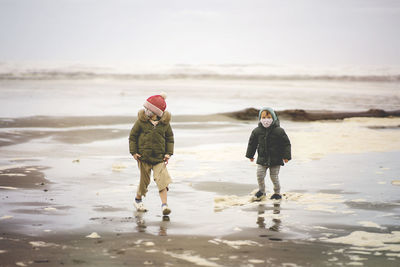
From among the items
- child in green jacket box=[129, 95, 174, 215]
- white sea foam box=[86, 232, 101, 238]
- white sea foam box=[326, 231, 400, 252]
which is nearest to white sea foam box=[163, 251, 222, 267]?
white sea foam box=[86, 232, 101, 238]

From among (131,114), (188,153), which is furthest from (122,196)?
(131,114)

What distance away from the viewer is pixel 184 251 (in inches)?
220

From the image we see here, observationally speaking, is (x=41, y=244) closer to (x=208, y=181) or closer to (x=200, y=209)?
(x=200, y=209)

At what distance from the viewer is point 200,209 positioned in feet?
25.4

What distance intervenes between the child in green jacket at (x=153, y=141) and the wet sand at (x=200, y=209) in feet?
1.46

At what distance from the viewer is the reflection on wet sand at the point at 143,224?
645cm

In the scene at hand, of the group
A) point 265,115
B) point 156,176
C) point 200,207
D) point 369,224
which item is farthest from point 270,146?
point 369,224

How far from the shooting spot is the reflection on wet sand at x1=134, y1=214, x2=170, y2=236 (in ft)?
21.2

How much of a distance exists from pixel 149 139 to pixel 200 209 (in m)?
1.19

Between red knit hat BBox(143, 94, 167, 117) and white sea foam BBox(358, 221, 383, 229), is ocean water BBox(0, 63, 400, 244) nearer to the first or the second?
white sea foam BBox(358, 221, 383, 229)

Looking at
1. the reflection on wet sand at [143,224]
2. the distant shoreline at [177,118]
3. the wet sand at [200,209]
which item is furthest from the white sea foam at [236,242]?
the distant shoreline at [177,118]

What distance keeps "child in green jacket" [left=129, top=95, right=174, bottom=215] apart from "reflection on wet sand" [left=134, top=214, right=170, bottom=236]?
0.30 metres

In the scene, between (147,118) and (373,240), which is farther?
(147,118)

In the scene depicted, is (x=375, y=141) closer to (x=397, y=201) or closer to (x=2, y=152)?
(x=397, y=201)
